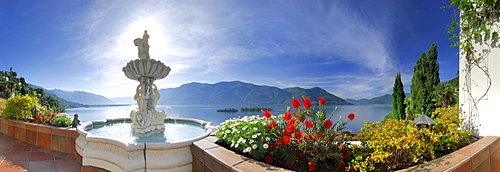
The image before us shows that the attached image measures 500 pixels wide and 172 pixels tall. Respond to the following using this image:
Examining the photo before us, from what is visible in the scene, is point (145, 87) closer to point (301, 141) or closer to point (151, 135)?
point (151, 135)

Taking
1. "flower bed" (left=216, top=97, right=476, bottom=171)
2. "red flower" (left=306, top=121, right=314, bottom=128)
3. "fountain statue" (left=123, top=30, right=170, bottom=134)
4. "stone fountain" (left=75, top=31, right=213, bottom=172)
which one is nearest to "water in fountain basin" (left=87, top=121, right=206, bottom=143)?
"stone fountain" (left=75, top=31, right=213, bottom=172)

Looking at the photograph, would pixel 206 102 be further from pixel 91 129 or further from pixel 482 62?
pixel 482 62

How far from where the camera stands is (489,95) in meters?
3.60

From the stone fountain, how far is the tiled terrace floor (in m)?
→ 0.32

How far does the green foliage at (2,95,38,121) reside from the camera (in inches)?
240

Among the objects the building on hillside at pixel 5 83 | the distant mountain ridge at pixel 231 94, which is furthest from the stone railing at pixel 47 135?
the distant mountain ridge at pixel 231 94

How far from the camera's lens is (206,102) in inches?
695

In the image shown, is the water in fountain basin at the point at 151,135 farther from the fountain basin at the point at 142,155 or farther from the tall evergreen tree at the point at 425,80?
the tall evergreen tree at the point at 425,80

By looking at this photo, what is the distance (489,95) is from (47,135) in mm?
8659

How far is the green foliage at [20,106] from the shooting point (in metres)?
6.10

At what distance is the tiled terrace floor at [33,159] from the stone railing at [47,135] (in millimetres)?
116

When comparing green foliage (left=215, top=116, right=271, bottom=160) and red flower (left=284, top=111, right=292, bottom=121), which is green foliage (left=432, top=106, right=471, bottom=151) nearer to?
red flower (left=284, top=111, right=292, bottom=121)

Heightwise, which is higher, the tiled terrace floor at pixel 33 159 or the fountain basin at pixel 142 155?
the fountain basin at pixel 142 155

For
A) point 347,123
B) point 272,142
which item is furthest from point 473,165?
point 272,142
